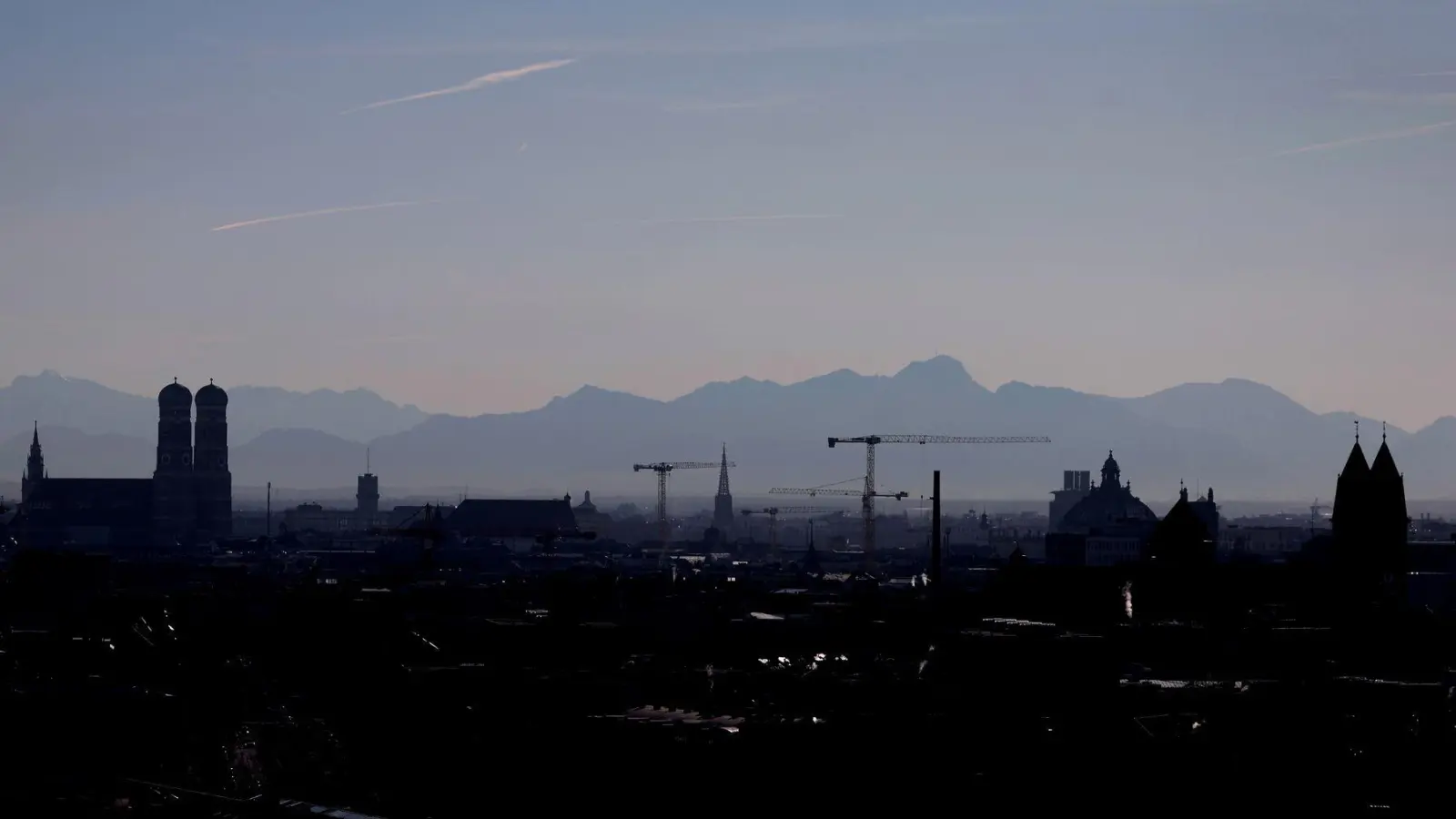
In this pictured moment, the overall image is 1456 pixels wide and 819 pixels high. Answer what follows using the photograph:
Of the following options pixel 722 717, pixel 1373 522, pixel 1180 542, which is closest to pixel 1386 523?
pixel 1373 522

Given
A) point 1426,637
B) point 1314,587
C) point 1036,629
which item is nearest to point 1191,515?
point 1314,587

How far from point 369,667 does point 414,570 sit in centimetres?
11415

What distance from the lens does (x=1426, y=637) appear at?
276ft

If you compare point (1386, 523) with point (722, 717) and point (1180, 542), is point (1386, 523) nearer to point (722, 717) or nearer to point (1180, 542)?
point (1180, 542)

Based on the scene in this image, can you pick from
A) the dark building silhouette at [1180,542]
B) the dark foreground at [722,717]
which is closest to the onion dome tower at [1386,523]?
the dark building silhouette at [1180,542]

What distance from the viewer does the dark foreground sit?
44.4 metres

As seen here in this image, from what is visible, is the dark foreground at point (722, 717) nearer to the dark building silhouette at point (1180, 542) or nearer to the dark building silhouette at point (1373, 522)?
the dark building silhouette at point (1180, 542)

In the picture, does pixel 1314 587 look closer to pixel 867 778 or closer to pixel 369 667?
pixel 369 667

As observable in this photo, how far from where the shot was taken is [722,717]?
51031mm

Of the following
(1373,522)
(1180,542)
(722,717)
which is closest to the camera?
(722,717)

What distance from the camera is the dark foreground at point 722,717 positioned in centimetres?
4441

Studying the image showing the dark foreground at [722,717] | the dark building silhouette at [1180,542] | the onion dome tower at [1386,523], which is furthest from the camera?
the onion dome tower at [1386,523]

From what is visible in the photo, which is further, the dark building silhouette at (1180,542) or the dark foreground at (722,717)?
the dark building silhouette at (1180,542)

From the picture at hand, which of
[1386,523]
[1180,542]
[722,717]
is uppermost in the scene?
[1386,523]
